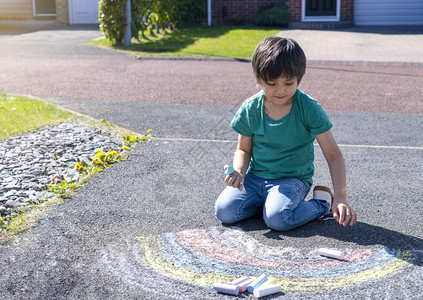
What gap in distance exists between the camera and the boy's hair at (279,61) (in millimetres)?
3678

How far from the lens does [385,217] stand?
13.8 ft

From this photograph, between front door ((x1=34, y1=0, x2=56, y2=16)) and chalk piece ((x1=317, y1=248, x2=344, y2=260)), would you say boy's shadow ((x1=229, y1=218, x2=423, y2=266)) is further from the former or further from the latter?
front door ((x1=34, y1=0, x2=56, y2=16))

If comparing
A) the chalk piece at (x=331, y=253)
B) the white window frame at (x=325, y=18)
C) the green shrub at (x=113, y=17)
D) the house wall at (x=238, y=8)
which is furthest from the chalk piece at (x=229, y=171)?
the house wall at (x=238, y=8)

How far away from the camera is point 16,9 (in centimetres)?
2658

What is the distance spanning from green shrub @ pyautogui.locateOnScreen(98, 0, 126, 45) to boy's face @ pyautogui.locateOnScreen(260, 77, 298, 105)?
11.4 m

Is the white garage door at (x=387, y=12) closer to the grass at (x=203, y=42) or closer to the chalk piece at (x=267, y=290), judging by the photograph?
the grass at (x=203, y=42)

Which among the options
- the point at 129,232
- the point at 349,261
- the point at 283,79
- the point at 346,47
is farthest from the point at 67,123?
the point at 346,47

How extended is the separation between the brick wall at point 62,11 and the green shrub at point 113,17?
9901 millimetres

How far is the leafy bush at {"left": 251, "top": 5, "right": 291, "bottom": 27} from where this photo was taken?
67.2 ft

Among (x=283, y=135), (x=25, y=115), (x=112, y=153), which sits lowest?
(x=112, y=153)

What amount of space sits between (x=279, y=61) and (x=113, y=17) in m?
11.7

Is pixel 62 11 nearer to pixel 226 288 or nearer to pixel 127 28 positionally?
pixel 127 28

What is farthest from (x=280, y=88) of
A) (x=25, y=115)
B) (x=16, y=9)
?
(x=16, y=9)

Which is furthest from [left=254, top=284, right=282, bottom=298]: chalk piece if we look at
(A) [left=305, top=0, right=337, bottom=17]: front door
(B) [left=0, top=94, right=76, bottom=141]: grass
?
(A) [left=305, top=0, right=337, bottom=17]: front door
